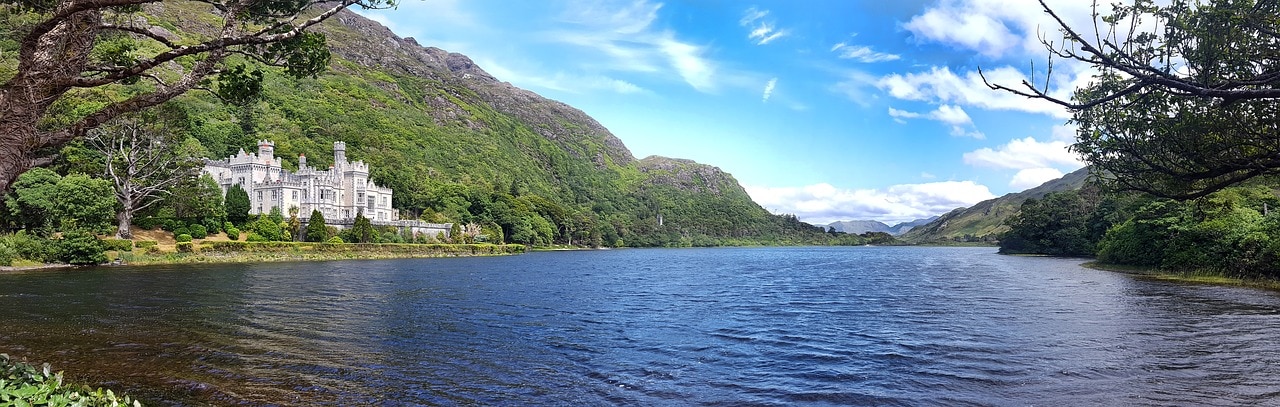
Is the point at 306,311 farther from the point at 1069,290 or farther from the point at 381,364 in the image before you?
the point at 1069,290

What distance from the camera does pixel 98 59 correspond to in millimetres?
11562

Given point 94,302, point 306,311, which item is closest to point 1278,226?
point 306,311

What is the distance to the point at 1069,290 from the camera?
127 feet

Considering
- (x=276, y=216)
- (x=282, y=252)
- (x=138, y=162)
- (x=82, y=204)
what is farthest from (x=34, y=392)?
(x=276, y=216)

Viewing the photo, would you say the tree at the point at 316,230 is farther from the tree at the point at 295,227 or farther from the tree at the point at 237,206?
the tree at the point at 237,206

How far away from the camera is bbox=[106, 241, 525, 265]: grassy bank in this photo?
60656 millimetres

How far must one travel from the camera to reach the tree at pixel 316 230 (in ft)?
283

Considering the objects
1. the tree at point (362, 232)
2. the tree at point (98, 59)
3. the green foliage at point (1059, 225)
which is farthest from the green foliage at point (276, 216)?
the green foliage at point (1059, 225)

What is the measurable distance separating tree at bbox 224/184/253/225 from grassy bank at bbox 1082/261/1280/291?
318 feet

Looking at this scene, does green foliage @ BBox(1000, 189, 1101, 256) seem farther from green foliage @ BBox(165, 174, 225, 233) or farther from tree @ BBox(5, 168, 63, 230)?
tree @ BBox(5, 168, 63, 230)

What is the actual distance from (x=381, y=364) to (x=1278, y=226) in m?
52.0

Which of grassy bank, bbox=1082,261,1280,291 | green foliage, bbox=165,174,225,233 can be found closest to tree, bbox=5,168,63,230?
green foliage, bbox=165,174,225,233

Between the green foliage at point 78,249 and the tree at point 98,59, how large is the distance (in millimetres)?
52963

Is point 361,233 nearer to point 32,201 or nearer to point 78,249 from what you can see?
point 32,201
